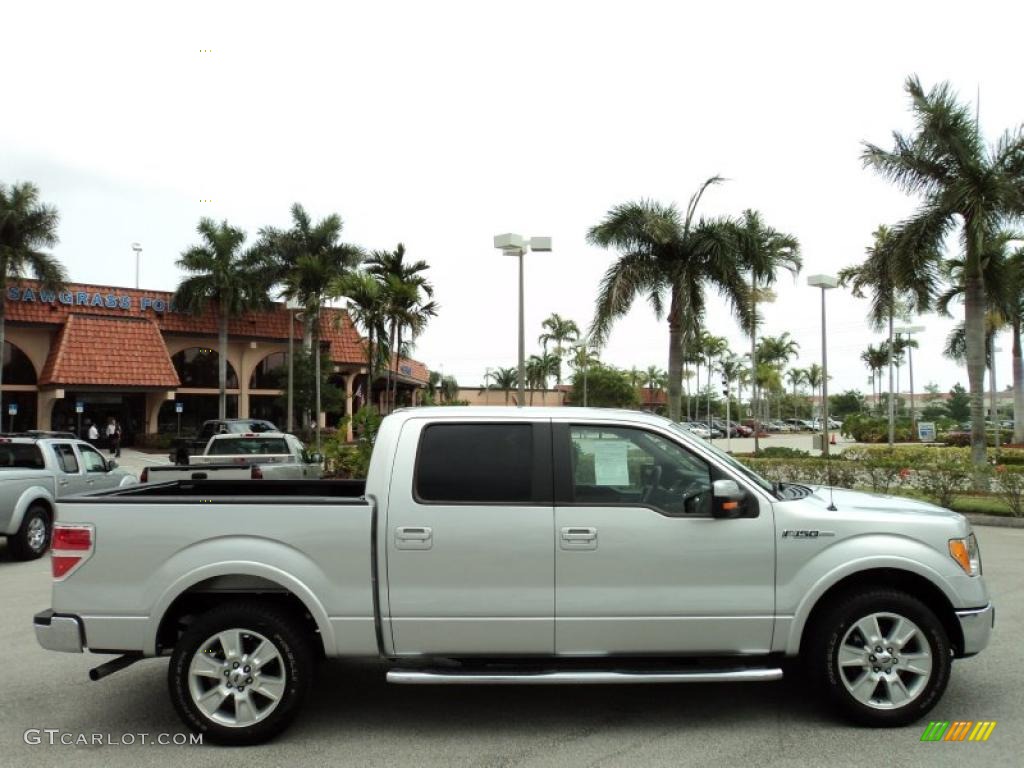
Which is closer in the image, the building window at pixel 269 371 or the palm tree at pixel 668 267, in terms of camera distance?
the palm tree at pixel 668 267

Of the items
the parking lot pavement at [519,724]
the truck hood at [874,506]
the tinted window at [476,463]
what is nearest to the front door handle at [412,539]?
the tinted window at [476,463]

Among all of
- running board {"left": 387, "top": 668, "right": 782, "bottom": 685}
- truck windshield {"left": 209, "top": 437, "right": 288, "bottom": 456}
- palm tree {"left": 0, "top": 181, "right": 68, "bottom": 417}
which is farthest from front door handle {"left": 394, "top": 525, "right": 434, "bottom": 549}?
palm tree {"left": 0, "top": 181, "right": 68, "bottom": 417}

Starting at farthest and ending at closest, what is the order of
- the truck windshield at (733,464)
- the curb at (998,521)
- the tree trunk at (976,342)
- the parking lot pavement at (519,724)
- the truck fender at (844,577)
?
1. the tree trunk at (976,342)
2. the curb at (998,521)
3. the truck windshield at (733,464)
4. the truck fender at (844,577)
5. the parking lot pavement at (519,724)

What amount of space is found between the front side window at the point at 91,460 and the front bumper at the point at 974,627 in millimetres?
11742

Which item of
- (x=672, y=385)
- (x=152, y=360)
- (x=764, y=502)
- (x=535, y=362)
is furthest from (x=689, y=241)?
(x=535, y=362)

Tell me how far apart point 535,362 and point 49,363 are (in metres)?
58.6

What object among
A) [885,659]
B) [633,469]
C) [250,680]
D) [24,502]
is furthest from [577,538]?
[24,502]

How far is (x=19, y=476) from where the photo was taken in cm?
1070

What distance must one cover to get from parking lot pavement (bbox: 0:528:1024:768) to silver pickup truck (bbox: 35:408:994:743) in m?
0.30

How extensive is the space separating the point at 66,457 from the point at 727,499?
35.0ft

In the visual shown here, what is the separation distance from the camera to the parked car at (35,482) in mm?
10586

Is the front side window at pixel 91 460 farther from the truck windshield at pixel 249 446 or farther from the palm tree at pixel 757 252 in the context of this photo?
the palm tree at pixel 757 252

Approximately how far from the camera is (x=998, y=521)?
14.1 m

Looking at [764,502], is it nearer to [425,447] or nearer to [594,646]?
[594,646]
